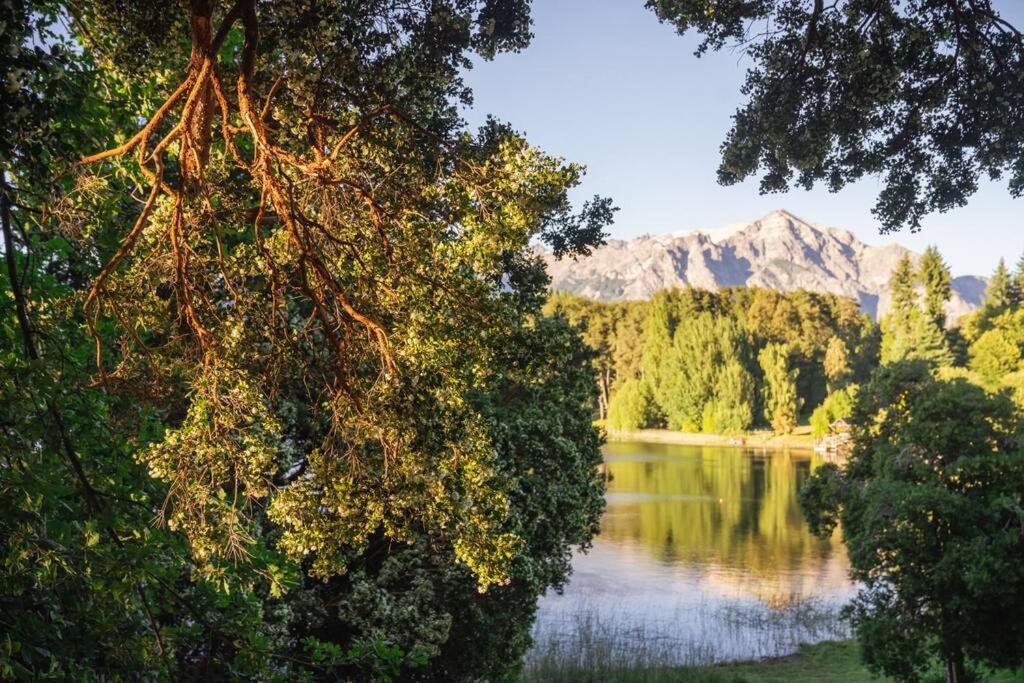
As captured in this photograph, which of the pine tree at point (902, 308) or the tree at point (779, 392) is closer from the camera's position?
the pine tree at point (902, 308)

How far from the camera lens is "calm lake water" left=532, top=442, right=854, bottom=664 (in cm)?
2070

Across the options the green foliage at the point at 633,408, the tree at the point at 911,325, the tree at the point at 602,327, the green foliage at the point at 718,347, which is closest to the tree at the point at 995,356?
the tree at the point at 911,325

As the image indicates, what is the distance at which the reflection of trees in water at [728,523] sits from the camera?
28047mm

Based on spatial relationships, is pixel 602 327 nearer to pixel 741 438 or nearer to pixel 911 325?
pixel 741 438

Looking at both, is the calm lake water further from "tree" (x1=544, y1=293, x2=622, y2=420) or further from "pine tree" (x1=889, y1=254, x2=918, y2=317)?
"tree" (x1=544, y1=293, x2=622, y2=420)

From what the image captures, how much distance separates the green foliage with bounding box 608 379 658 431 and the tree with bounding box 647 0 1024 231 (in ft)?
250

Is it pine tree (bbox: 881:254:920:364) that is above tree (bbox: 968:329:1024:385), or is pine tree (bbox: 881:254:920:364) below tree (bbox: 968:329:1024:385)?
above

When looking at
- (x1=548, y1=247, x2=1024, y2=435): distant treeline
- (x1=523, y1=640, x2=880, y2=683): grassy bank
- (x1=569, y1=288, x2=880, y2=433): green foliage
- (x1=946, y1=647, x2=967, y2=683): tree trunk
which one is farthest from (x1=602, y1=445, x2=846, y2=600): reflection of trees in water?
(x1=569, y1=288, x2=880, y2=433): green foliage

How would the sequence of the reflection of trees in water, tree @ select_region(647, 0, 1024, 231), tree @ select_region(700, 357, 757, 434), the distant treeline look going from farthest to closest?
tree @ select_region(700, 357, 757, 434), the distant treeline, the reflection of trees in water, tree @ select_region(647, 0, 1024, 231)

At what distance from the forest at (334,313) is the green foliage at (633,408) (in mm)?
72146

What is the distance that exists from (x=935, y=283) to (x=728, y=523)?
129 ft

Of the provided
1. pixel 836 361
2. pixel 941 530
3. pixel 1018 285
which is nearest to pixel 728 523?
pixel 941 530

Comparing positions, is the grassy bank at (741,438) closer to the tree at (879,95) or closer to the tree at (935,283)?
the tree at (935,283)

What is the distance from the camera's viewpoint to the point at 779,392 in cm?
7850
